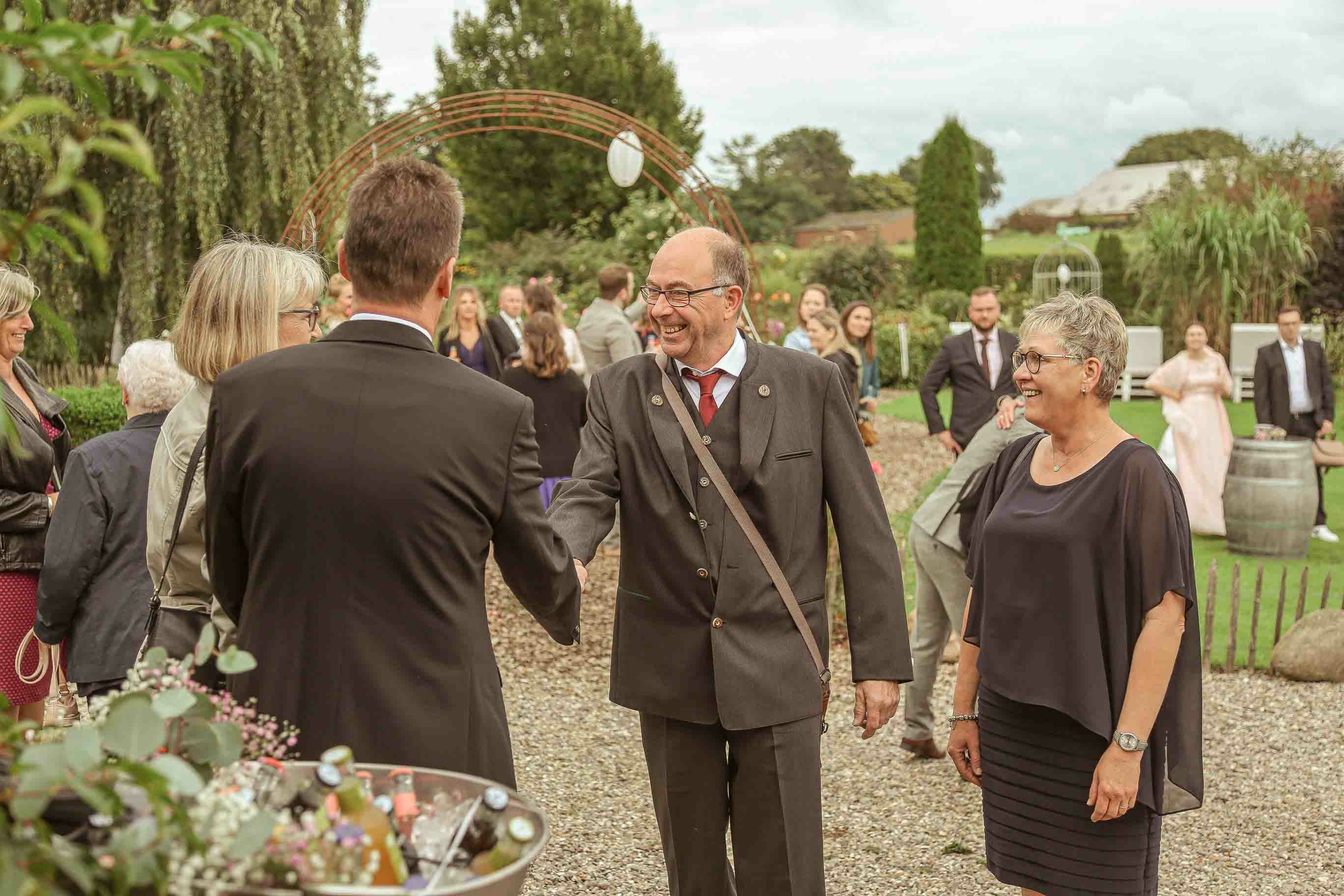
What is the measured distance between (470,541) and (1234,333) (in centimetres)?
2111

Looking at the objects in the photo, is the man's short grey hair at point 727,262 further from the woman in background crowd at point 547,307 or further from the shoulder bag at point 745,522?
the woman in background crowd at point 547,307

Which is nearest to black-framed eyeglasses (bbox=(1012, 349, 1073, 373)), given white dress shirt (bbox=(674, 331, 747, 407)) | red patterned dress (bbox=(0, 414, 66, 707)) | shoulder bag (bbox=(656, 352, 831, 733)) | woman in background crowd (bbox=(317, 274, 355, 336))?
white dress shirt (bbox=(674, 331, 747, 407))

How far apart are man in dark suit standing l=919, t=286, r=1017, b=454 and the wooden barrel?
282 centimetres

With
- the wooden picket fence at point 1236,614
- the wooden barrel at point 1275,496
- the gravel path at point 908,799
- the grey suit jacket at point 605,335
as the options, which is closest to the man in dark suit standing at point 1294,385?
the wooden barrel at point 1275,496

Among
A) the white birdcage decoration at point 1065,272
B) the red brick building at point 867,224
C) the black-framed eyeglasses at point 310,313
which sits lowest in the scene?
the black-framed eyeglasses at point 310,313

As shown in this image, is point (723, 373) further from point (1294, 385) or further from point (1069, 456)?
point (1294, 385)

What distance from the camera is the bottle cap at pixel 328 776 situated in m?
1.57

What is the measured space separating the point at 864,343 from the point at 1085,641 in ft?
25.3

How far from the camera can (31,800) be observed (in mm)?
1256

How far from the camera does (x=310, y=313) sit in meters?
3.20

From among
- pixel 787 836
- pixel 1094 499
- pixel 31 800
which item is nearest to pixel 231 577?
pixel 31 800

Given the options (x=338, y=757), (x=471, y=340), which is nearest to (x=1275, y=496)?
(x=471, y=340)

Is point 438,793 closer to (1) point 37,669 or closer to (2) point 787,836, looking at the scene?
(2) point 787,836

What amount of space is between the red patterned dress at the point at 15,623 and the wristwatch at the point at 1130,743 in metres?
3.38
